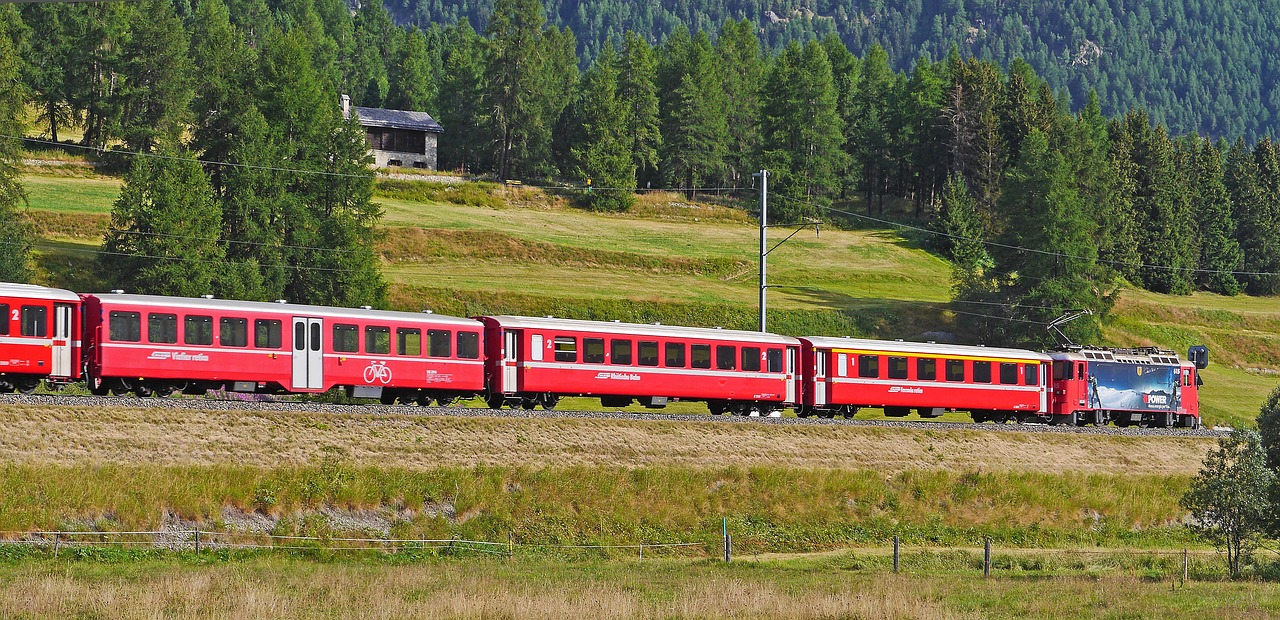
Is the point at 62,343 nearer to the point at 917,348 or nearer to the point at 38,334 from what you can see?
the point at 38,334

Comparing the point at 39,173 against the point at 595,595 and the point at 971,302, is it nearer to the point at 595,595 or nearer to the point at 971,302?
the point at 971,302

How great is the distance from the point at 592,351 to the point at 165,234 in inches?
944

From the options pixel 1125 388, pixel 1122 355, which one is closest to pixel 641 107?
pixel 1122 355

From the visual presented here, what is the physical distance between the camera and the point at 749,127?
422 ft

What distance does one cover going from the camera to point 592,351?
4456 cm

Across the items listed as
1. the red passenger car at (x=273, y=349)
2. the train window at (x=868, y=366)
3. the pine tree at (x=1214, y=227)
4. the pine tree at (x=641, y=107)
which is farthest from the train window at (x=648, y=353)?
the pine tree at (x=1214, y=227)

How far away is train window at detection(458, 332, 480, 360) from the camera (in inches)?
1689

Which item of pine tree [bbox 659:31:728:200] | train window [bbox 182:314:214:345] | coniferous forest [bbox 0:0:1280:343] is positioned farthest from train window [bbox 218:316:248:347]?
pine tree [bbox 659:31:728:200]

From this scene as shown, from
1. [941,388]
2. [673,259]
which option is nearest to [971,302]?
[673,259]

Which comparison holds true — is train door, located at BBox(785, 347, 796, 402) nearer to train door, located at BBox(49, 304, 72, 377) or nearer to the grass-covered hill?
train door, located at BBox(49, 304, 72, 377)

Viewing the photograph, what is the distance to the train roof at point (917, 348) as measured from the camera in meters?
49.4

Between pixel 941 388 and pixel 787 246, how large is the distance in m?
50.5

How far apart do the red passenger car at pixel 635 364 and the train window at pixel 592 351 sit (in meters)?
0.03

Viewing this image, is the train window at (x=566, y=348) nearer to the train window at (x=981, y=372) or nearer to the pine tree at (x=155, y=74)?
the train window at (x=981, y=372)
